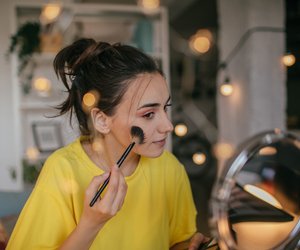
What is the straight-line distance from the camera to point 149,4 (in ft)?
7.64

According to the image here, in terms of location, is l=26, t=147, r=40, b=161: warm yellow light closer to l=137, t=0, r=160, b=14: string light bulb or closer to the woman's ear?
l=137, t=0, r=160, b=14: string light bulb

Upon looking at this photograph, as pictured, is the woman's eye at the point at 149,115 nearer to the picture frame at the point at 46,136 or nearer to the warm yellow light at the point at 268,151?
the warm yellow light at the point at 268,151

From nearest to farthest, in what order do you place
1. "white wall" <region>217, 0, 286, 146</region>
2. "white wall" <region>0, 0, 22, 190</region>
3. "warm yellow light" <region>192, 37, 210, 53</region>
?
1. "white wall" <region>217, 0, 286, 146</region>
2. "white wall" <region>0, 0, 22, 190</region>
3. "warm yellow light" <region>192, 37, 210, 53</region>

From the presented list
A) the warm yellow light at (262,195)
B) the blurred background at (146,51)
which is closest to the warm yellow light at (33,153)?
the blurred background at (146,51)

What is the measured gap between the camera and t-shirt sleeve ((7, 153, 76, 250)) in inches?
23.1

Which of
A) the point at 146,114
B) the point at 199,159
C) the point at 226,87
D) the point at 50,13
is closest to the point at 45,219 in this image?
the point at 146,114

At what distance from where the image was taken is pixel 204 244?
25.9 inches

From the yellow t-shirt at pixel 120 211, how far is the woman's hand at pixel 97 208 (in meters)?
0.07

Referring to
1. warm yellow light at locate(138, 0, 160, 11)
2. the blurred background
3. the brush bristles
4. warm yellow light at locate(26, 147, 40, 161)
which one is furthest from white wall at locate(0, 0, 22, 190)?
the brush bristles

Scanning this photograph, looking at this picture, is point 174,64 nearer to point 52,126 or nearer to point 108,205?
point 52,126

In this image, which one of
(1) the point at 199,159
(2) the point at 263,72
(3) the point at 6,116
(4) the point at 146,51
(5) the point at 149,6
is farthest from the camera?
(1) the point at 199,159

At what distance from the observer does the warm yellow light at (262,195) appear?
553 millimetres

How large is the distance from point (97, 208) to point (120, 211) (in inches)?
7.3

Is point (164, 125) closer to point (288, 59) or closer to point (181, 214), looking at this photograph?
point (181, 214)
